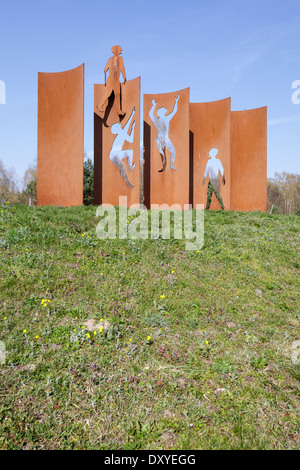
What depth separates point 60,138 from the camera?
1070 centimetres

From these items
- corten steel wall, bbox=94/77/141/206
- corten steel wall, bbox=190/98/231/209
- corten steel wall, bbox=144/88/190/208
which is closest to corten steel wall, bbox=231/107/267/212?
corten steel wall, bbox=190/98/231/209

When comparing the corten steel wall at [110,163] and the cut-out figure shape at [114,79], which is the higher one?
the cut-out figure shape at [114,79]

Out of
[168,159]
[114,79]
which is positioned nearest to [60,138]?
[114,79]

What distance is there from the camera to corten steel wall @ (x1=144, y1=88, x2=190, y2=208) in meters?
11.5

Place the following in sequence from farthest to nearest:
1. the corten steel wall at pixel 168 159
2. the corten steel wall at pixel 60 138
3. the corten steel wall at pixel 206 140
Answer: the corten steel wall at pixel 206 140
the corten steel wall at pixel 168 159
the corten steel wall at pixel 60 138

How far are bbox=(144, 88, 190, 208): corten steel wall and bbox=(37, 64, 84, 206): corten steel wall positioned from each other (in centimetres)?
269

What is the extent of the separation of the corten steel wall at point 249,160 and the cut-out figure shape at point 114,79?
16.1 feet

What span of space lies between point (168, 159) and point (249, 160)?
354 centimetres

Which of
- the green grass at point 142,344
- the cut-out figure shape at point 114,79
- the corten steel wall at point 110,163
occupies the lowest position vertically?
the green grass at point 142,344

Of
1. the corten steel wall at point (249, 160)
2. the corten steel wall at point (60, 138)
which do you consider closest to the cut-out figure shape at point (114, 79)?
the corten steel wall at point (60, 138)

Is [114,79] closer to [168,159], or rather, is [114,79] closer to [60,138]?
[60,138]

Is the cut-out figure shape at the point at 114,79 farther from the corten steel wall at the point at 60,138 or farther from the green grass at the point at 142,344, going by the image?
the green grass at the point at 142,344

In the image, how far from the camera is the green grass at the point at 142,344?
284 centimetres
